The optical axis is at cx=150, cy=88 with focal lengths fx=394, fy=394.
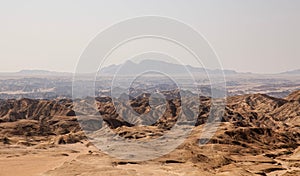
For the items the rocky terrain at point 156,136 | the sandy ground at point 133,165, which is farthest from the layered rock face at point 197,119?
the sandy ground at point 133,165

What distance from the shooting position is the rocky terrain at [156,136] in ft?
188

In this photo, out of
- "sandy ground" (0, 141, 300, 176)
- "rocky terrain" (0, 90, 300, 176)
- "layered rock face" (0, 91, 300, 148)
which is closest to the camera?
"sandy ground" (0, 141, 300, 176)

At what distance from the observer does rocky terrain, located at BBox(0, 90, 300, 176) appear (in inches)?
2255

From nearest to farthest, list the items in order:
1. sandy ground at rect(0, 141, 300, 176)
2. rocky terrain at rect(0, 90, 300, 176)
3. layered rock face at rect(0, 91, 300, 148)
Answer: sandy ground at rect(0, 141, 300, 176) → rocky terrain at rect(0, 90, 300, 176) → layered rock face at rect(0, 91, 300, 148)

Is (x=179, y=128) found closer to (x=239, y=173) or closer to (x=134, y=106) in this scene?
(x=134, y=106)

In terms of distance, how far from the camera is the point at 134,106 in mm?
139750

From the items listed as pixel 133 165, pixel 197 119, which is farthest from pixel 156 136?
pixel 133 165

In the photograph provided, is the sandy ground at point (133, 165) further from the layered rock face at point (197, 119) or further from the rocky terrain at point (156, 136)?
the layered rock face at point (197, 119)

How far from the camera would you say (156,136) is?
93812 millimetres

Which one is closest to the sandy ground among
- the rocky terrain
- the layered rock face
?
the rocky terrain

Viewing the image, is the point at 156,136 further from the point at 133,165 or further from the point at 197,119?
the point at 133,165

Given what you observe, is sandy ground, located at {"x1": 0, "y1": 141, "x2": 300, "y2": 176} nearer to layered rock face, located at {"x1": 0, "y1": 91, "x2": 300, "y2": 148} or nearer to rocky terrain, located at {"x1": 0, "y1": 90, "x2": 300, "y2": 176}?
rocky terrain, located at {"x1": 0, "y1": 90, "x2": 300, "y2": 176}

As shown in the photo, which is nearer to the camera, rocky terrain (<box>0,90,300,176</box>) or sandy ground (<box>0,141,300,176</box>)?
sandy ground (<box>0,141,300,176</box>)

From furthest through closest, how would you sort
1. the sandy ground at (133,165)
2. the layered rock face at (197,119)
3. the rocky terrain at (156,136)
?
1. the layered rock face at (197,119)
2. the rocky terrain at (156,136)
3. the sandy ground at (133,165)
